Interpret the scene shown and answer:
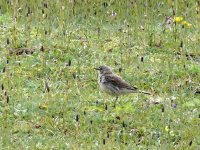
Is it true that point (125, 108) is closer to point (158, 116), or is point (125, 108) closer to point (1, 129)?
point (158, 116)

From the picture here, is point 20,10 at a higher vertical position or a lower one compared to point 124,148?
higher

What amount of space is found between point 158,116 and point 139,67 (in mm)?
1536

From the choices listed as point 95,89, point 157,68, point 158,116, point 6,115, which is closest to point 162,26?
point 157,68

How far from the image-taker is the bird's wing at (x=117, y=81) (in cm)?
810

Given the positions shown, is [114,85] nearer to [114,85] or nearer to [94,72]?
[114,85]

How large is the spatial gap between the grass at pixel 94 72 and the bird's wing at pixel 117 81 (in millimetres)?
187

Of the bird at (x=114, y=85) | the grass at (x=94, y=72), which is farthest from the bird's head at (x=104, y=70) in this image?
the grass at (x=94, y=72)

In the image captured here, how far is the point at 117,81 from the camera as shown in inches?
323

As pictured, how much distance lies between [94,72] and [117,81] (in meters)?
0.94

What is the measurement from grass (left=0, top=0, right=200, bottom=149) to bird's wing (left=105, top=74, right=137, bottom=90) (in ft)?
0.61

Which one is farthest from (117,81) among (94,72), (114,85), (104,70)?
(94,72)

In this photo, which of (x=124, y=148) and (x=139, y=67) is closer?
(x=124, y=148)

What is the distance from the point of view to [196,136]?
7.35 meters

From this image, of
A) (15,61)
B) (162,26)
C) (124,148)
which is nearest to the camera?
(124,148)
